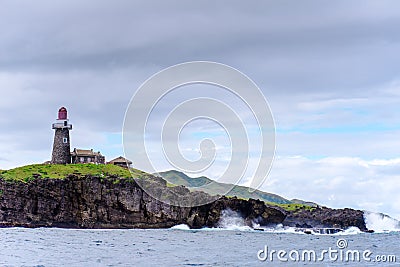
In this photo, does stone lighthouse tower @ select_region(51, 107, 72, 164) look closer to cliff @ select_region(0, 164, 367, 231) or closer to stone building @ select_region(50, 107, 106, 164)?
stone building @ select_region(50, 107, 106, 164)

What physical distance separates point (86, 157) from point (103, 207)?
33.7 metres

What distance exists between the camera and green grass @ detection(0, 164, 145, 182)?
6289 inches

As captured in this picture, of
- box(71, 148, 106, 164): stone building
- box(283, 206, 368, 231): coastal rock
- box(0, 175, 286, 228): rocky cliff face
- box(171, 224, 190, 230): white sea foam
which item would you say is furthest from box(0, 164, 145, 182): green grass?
box(283, 206, 368, 231): coastal rock

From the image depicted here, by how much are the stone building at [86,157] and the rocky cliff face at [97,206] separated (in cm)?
2722

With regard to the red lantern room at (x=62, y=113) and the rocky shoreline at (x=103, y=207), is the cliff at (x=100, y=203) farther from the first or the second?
the red lantern room at (x=62, y=113)

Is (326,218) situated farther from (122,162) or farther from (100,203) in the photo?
(122,162)

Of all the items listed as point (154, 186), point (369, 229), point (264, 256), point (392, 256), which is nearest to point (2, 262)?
point (264, 256)

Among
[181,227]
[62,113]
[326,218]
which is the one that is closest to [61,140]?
[62,113]

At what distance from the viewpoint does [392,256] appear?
7925cm

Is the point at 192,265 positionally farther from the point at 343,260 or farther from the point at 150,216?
the point at 150,216

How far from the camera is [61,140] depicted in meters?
175

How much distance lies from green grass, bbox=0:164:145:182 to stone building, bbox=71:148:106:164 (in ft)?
38.3

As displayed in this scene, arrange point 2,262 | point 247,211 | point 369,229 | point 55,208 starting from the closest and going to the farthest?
1. point 2,262
2. point 55,208
3. point 247,211
4. point 369,229

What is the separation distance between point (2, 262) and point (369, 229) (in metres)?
136
